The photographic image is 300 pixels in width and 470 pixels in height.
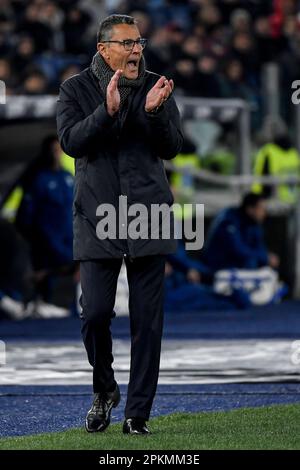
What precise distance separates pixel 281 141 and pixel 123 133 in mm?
9726

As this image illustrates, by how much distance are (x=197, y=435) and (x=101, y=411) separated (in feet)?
1.55

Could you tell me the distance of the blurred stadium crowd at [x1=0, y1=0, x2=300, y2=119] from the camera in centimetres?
1822

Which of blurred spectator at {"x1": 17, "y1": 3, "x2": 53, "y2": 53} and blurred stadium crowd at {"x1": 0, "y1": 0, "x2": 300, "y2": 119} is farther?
blurred spectator at {"x1": 17, "y1": 3, "x2": 53, "y2": 53}

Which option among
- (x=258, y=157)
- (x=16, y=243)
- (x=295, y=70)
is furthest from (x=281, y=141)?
(x=16, y=243)

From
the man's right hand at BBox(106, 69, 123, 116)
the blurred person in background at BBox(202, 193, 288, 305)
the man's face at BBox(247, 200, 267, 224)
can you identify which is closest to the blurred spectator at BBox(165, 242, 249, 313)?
the blurred person in background at BBox(202, 193, 288, 305)

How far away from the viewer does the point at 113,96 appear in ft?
21.7

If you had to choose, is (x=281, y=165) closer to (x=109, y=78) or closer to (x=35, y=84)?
(x=35, y=84)

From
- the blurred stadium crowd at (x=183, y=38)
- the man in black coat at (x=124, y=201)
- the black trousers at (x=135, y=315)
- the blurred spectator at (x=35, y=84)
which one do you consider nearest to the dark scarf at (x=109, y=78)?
the man in black coat at (x=124, y=201)

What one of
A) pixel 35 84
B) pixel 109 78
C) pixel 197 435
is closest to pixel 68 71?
pixel 35 84

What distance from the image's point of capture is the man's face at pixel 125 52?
268 inches

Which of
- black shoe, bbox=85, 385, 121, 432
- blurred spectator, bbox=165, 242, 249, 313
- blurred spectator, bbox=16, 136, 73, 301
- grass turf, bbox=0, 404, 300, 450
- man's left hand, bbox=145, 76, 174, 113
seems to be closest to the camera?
grass turf, bbox=0, 404, 300, 450

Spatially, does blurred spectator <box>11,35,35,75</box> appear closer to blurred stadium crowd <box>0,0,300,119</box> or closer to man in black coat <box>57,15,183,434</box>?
blurred stadium crowd <box>0,0,300,119</box>

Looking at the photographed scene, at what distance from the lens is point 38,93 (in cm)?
1541

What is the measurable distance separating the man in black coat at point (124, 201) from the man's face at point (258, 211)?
27.8 feet
